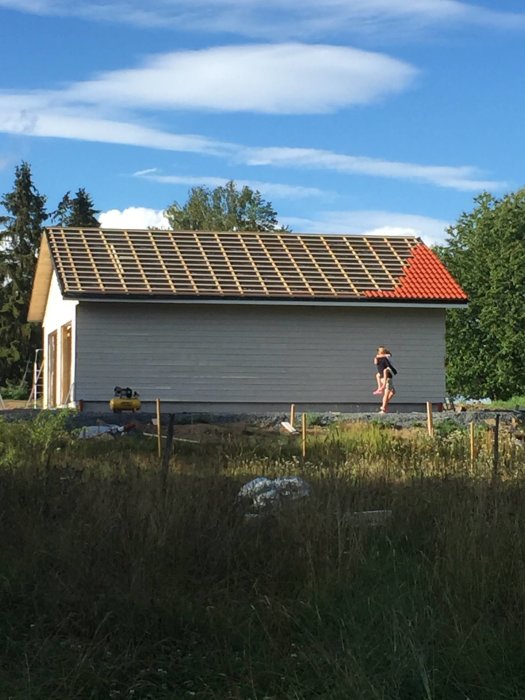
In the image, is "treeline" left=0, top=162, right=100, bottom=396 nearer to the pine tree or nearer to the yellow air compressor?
the pine tree

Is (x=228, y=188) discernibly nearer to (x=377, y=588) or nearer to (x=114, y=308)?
(x=114, y=308)

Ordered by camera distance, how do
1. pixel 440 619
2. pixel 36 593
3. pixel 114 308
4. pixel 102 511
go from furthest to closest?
pixel 114 308 → pixel 102 511 → pixel 36 593 → pixel 440 619

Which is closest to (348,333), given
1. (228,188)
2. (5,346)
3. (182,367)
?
(182,367)

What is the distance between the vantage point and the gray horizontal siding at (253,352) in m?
26.4

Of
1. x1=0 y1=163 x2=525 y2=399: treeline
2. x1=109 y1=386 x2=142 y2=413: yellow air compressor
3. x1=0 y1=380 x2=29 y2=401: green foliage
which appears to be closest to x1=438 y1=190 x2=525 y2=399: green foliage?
x1=0 y1=163 x2=525 y2=399: treeline

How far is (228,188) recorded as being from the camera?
78125 millimetres

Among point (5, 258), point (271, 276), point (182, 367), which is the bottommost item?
point (182, 367)

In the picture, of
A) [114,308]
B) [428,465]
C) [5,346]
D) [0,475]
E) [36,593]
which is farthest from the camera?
[5,346]

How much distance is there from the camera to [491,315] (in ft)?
175

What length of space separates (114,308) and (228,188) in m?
52.7

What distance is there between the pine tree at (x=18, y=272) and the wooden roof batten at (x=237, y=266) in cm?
2819

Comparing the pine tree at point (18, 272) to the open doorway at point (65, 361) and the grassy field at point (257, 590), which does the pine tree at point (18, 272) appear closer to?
the open doorway at point (65, 361)

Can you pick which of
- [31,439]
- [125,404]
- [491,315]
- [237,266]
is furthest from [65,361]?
[491,315]

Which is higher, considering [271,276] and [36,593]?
[271,276]
